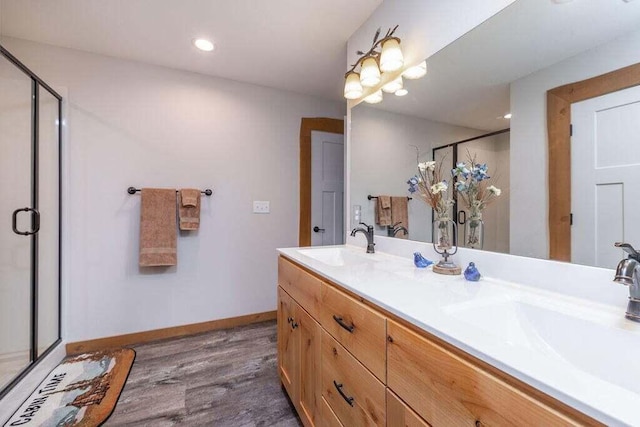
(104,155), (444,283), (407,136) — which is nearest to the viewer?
(444,283)

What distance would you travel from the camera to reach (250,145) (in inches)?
103

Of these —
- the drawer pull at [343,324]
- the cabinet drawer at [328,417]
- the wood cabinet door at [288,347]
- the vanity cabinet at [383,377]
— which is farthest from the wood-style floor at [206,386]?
the drawer pull at [343,324]

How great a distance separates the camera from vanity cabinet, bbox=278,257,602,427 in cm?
45

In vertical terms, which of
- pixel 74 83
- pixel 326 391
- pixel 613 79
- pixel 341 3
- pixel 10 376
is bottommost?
pixel 10 376

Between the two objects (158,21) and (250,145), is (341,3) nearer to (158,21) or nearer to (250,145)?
(158,21)

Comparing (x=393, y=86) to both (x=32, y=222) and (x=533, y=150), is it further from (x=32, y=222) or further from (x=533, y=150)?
(x=32, y=222)

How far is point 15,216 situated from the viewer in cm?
164

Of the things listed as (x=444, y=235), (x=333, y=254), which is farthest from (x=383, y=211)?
(x=444, y=235)

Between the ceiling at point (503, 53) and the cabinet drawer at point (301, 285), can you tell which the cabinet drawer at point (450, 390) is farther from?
the ceiling at point (503, 53)

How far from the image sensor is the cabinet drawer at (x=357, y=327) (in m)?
0.74

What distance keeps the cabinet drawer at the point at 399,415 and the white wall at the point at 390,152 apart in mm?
864

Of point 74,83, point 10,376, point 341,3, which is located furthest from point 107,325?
point 341,3

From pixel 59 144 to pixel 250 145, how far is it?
140cm

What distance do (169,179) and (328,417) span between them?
7.01ft
